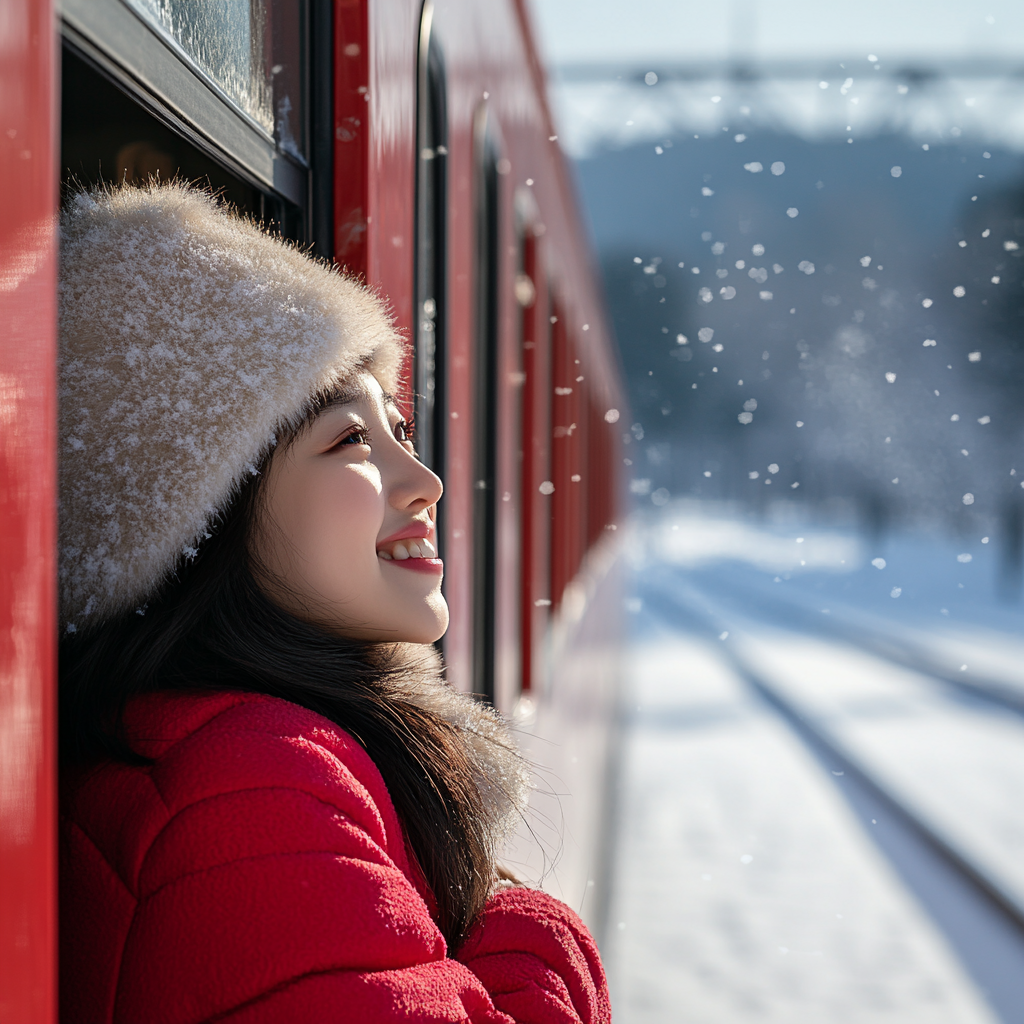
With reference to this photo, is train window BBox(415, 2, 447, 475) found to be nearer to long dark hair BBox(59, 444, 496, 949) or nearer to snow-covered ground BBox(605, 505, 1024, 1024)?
long dark hair BBox(59, 444, 496, 949)

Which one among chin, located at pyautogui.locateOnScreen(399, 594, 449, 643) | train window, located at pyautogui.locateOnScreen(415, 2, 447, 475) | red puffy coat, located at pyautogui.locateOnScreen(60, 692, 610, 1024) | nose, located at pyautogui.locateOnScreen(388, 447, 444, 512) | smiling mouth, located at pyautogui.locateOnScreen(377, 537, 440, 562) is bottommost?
red puffy coat, located at pyautogui.locateOnScreen(60, 692, 610, 1024)

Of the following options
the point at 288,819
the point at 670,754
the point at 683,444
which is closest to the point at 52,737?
the point at 288,819

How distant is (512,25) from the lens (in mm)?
2361

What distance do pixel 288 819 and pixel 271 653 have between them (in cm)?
21

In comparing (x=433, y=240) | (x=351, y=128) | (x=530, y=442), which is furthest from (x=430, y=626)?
(x=530, y=442)

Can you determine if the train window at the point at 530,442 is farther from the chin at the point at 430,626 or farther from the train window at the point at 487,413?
the chin at the point at 430,626

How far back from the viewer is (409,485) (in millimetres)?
1002

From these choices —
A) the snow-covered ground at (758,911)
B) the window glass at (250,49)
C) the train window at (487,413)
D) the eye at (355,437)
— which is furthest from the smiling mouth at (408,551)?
the snow-covered ground at (758,911)

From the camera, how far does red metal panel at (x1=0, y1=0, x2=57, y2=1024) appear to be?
1.76 ft

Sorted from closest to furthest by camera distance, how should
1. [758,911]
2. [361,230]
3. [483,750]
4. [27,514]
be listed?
[27,514]
[483,750]
[361,230]
[758,911]

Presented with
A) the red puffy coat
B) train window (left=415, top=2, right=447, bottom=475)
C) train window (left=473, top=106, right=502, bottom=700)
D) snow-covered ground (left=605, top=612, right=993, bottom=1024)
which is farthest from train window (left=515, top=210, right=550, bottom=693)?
the red puffy coat

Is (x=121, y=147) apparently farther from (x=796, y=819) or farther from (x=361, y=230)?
(x=796, y=819)

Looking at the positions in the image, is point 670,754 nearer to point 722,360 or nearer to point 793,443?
point 722,360

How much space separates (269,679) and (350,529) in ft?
0.52
